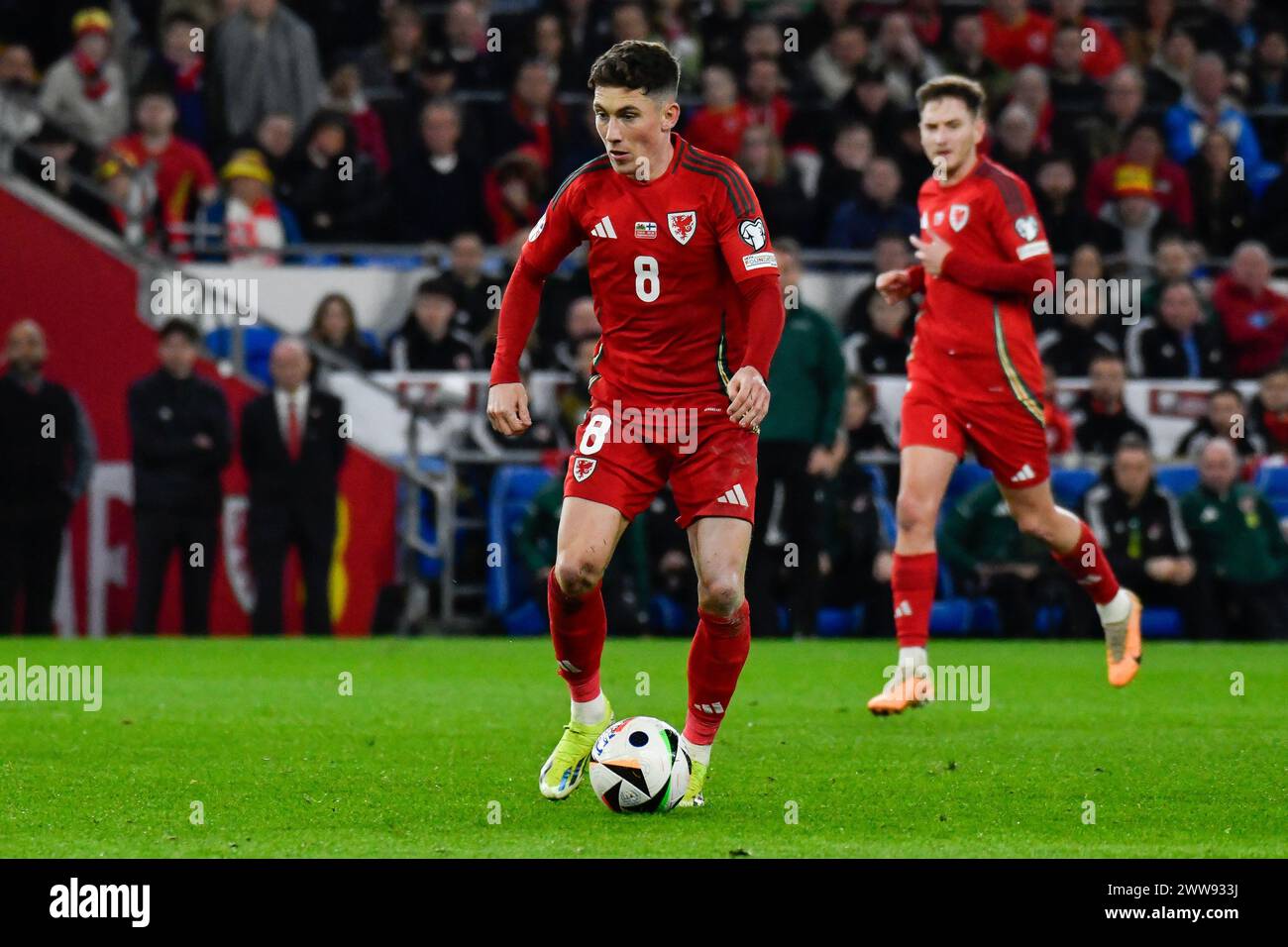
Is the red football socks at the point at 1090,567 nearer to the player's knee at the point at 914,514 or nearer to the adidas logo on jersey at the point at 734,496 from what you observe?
the player's knee at the point at 914,514

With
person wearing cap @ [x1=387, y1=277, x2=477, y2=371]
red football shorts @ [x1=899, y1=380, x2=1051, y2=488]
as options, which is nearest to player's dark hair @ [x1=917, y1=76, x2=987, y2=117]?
red football shorts @ [x1=899, y1=380, x2=1051, y2=488]

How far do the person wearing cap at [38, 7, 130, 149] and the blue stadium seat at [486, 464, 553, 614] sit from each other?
441 centimetres

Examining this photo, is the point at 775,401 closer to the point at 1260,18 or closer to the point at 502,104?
the point at 502,104

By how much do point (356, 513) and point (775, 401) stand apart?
3.34 metres

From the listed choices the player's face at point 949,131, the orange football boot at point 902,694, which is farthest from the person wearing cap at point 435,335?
the orange football boot at point 902,694

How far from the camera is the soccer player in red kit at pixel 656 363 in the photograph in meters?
6.71

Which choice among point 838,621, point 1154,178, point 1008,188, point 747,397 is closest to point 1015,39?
point 1154,178

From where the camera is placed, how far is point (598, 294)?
23.1 ft

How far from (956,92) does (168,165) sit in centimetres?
856

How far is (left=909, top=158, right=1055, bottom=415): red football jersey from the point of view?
31.1 feet

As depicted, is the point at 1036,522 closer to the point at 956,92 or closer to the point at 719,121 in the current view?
the point at 956,92

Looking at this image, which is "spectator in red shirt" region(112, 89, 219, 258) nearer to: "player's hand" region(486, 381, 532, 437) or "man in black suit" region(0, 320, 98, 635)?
"man in black suit" region(0, 320, 98, 635)

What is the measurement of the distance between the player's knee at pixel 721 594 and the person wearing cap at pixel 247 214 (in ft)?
32.1

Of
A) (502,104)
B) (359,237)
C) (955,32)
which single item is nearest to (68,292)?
(359,237)
